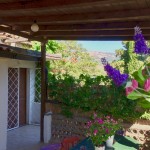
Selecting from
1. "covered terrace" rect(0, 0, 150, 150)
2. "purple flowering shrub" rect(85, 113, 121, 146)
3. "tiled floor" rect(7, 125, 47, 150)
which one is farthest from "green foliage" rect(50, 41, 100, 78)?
"purple flowering shrub" rect(85, 113, 121, 146)

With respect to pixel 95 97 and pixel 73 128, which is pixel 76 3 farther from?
pixel 73 128

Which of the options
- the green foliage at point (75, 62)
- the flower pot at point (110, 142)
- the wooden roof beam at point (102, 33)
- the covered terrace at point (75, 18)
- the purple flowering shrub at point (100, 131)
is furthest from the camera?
the green foliage at point (75, 62)

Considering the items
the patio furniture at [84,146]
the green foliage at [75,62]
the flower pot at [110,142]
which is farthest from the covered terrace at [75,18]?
the green foliage at [75,62]

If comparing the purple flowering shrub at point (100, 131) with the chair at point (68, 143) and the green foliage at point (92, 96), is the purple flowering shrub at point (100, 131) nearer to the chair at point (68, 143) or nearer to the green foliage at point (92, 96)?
the chair at point (68, 143)

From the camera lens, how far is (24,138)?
818cm

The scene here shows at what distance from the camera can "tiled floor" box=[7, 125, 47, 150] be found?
7.21m

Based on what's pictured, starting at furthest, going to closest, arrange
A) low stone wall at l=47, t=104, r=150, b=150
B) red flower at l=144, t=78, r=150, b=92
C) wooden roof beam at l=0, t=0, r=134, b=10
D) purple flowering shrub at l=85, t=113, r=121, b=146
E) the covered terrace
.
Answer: low stone wall at l=47, t=104, r=150, b=150 < the covered terrace < purple flowering shrub at l=85, t=113, r=121, b=146 < wooden roof beam at l=0, t=0, r=134, b=10 < red flower at l=144, t=78, r=150, b=92

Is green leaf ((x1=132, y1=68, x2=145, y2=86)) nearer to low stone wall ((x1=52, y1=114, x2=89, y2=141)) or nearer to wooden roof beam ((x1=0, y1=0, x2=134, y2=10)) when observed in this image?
wooden roof beam ((x1=0, y1=0, x2=134, y2=10))

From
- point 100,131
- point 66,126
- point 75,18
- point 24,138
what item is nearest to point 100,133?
point 100,131

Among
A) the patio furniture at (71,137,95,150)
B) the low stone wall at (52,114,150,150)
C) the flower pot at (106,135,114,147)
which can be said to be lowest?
the low stone wall at (52,114,150,150)

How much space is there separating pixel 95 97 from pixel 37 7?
11.4 ft

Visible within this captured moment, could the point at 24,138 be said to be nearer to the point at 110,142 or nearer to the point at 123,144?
the point at 123,144

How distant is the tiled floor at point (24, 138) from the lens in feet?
23.6

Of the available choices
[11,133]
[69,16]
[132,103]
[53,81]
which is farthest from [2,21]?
[11,133]
